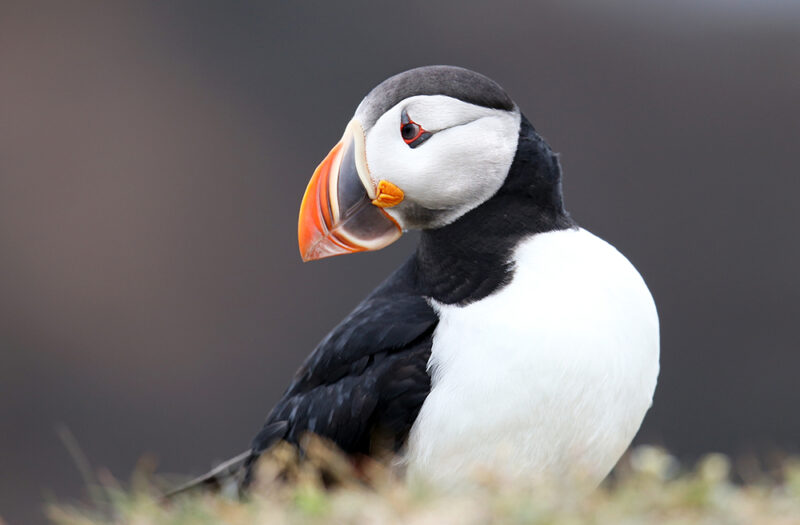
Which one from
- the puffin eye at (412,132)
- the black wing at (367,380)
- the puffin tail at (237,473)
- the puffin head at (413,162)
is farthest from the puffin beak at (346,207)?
the puffin tail at (237,473)

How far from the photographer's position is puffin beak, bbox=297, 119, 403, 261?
361cm

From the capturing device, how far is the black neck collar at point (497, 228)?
3559mm

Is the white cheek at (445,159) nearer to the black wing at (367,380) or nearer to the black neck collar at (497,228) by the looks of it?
the black neck collar at (497,228)

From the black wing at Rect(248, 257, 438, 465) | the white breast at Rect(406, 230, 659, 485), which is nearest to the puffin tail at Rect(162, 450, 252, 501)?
the black wing at Rect(248, 257, 438, 465)

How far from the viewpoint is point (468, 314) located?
137 inches

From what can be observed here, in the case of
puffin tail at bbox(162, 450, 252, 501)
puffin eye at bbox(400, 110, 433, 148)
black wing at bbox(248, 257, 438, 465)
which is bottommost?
puffin tail at bbox(162, 450, 252, 501)

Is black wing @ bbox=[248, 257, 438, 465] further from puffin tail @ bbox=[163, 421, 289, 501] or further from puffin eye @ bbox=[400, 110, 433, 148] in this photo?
puffin eye @ bbox=[400, 110, 433, 148]

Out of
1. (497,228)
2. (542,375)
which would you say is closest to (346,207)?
(497,228)

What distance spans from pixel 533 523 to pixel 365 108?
1.59m

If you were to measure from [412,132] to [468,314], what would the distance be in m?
0.59

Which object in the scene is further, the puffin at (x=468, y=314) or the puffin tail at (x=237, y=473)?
the puffin tail at (x=237, y=473)

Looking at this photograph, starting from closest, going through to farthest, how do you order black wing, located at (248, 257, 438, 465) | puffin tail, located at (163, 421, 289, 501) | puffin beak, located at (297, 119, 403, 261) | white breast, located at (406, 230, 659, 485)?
1. white breast, located at (406, 230, 659, 485)
2. black wing, located at (248, 257, 438, 465)
3. puffin beak, located at (297, 119, 403, 261)
4. puffin tail, located at (163, 421, 289, 501)

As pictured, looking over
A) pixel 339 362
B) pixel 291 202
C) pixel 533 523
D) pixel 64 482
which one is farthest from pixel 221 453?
pixel 533 523

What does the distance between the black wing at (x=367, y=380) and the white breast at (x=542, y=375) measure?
0.07m
